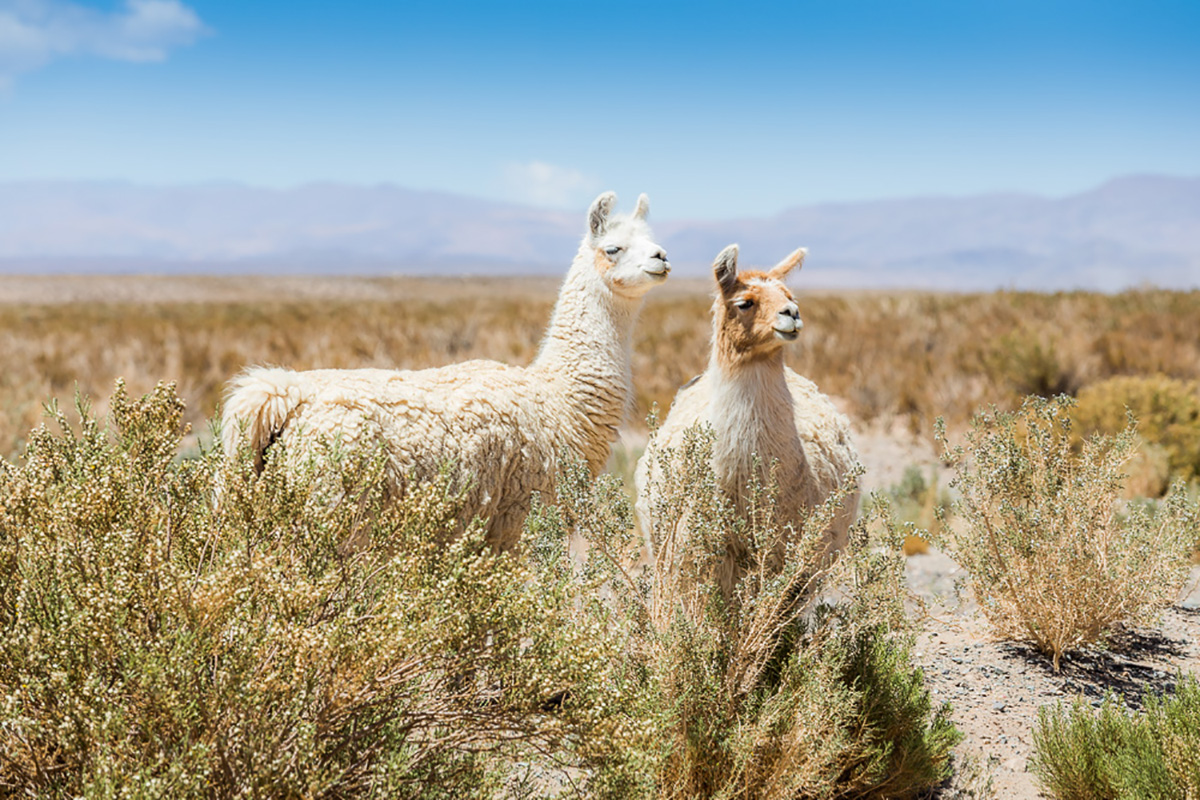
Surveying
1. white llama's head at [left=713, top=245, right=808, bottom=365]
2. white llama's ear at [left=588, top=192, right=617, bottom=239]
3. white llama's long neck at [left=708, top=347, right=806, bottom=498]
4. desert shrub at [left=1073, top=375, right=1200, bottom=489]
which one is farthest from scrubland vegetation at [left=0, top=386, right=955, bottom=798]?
desert shrub at [left=1073, top=375, right=1200, bottom=489]

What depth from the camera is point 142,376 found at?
46.2 ft

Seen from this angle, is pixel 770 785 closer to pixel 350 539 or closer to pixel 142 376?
pixel 350 539

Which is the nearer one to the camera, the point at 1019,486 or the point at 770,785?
the point at 770,785

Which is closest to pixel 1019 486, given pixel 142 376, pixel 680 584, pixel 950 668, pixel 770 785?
pixel 950 668

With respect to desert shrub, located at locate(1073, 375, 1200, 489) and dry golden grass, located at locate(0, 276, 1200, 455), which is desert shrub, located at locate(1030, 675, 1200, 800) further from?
dry golden grass, located at locate(0, 276, 1200, 455)

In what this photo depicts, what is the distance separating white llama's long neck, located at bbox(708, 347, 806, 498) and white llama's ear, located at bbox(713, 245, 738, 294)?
13.2 inches

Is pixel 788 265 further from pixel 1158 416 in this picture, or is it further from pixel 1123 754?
pixel 1158 416

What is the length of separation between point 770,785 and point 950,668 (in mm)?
1947

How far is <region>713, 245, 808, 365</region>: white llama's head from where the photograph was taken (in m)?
3.69

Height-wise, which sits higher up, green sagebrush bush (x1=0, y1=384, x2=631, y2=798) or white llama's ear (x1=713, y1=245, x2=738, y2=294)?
white llama's ear (x1=713, y1=245, x2=738, y2=294)

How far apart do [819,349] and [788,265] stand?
38.5 feet

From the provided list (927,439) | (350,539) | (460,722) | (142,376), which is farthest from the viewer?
(142,376)

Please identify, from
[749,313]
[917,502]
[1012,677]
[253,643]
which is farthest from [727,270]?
[917,502]

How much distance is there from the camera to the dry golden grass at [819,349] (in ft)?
42.1
